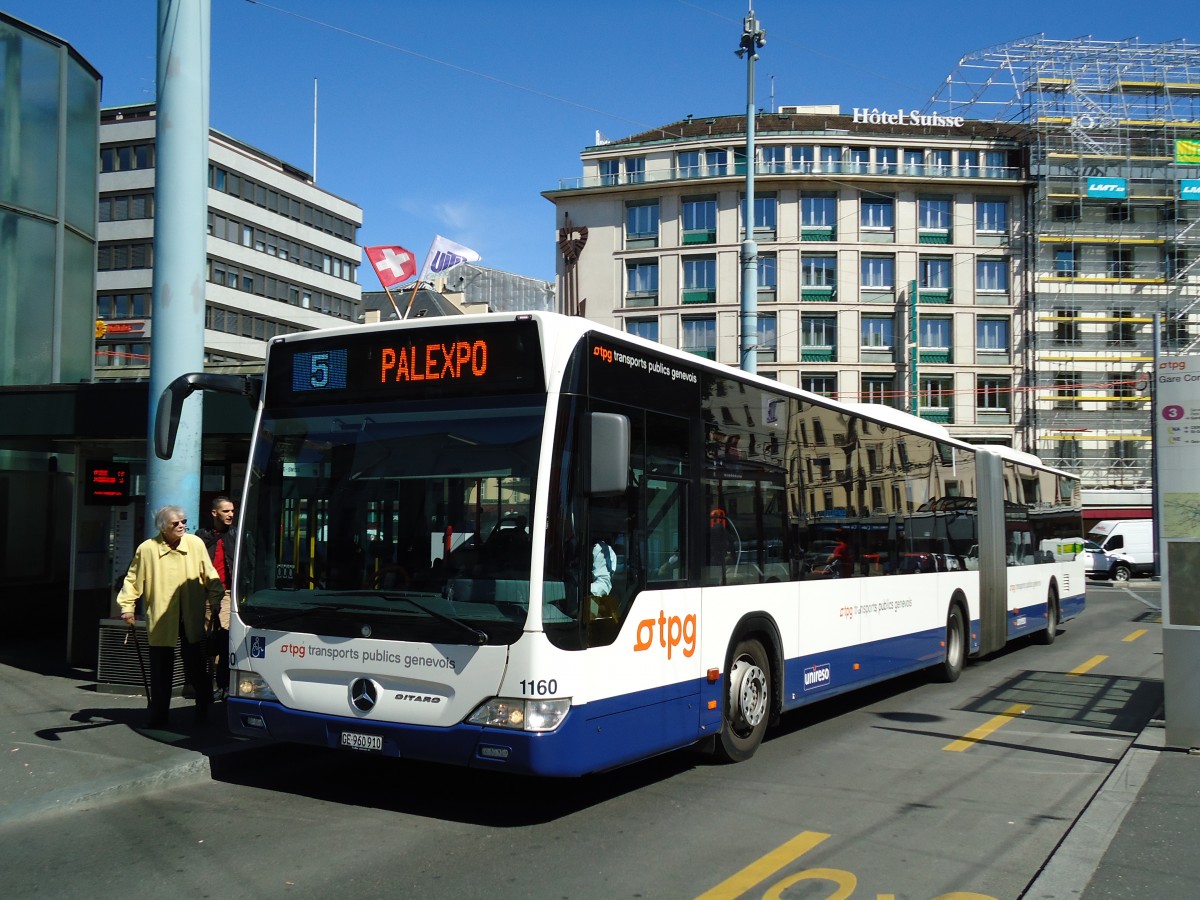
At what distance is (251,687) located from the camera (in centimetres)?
743

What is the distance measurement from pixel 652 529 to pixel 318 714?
239cm

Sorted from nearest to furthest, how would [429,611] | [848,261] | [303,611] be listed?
[429,611], [303,611], [848,261]

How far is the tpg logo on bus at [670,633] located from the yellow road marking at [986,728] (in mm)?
3146

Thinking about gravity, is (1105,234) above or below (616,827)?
above

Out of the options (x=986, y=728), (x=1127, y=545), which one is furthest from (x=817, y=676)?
(x=1127, y=545)

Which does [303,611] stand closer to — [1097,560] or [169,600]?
[169,600]

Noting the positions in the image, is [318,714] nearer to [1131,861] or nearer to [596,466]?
[596,466]

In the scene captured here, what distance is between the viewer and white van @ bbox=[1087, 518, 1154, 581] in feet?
147

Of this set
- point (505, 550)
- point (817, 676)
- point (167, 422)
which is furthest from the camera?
point (817, 676)

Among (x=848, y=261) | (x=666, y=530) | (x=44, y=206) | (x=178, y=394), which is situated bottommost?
(x=666, y=530)

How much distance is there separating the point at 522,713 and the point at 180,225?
648 centimetres

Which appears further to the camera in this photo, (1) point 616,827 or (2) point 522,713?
(1) point 616,827

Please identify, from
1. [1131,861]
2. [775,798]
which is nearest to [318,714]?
[775,798]

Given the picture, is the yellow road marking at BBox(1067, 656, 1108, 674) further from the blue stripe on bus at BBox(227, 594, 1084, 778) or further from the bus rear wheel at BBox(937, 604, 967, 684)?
the blue stripe on bus at BBox(227, 594, 1084, 778)
